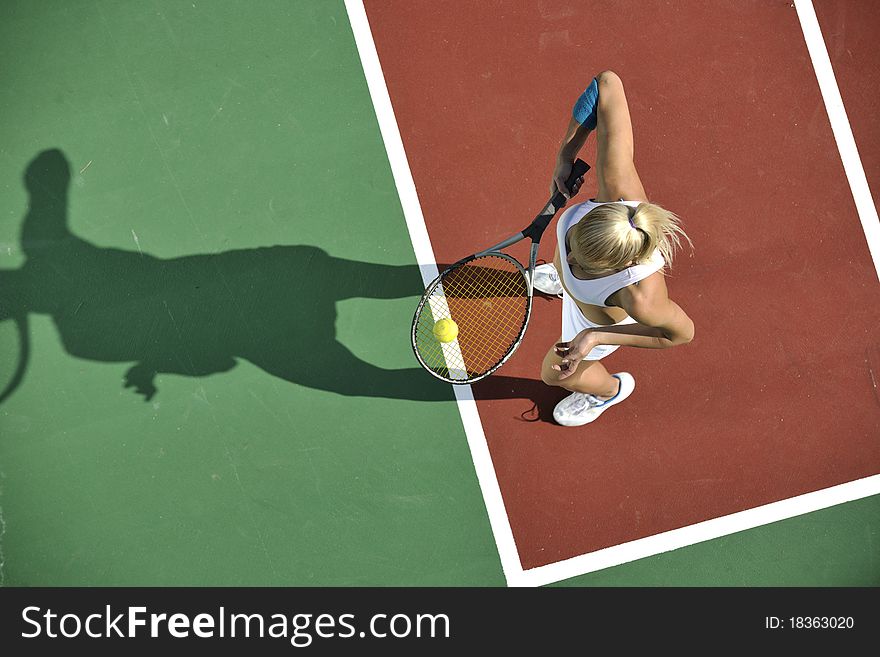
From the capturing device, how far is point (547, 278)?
4633 mm

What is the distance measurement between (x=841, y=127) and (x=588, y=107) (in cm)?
254

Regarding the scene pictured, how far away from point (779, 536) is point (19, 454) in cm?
512

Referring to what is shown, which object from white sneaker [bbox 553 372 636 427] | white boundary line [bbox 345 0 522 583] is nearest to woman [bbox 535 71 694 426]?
white sneaker [bbox 553 372 636 427]

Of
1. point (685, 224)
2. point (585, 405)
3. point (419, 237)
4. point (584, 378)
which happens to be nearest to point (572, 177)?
point (584, 378)

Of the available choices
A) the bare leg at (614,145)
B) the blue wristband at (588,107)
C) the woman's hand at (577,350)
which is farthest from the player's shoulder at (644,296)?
the blue wristband at (588,107)

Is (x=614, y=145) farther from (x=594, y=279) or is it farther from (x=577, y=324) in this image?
(x=577, y=324)

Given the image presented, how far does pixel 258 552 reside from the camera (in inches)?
182

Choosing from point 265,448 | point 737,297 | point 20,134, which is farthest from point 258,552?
point 737,297

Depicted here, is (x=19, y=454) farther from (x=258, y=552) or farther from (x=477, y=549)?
(x=477, y=549)

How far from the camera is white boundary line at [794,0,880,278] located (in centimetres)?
495

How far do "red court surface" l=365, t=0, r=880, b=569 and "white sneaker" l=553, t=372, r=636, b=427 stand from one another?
12cm

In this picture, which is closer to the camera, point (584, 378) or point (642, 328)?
point (642, 328)

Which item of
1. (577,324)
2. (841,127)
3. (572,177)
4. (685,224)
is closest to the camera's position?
(572,177)

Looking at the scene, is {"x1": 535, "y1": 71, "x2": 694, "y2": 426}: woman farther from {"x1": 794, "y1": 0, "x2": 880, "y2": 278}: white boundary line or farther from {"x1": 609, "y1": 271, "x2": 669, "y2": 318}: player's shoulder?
{"x1": 794, "y1": 0, "x2": 880, "y2": 278}: white boundary line
